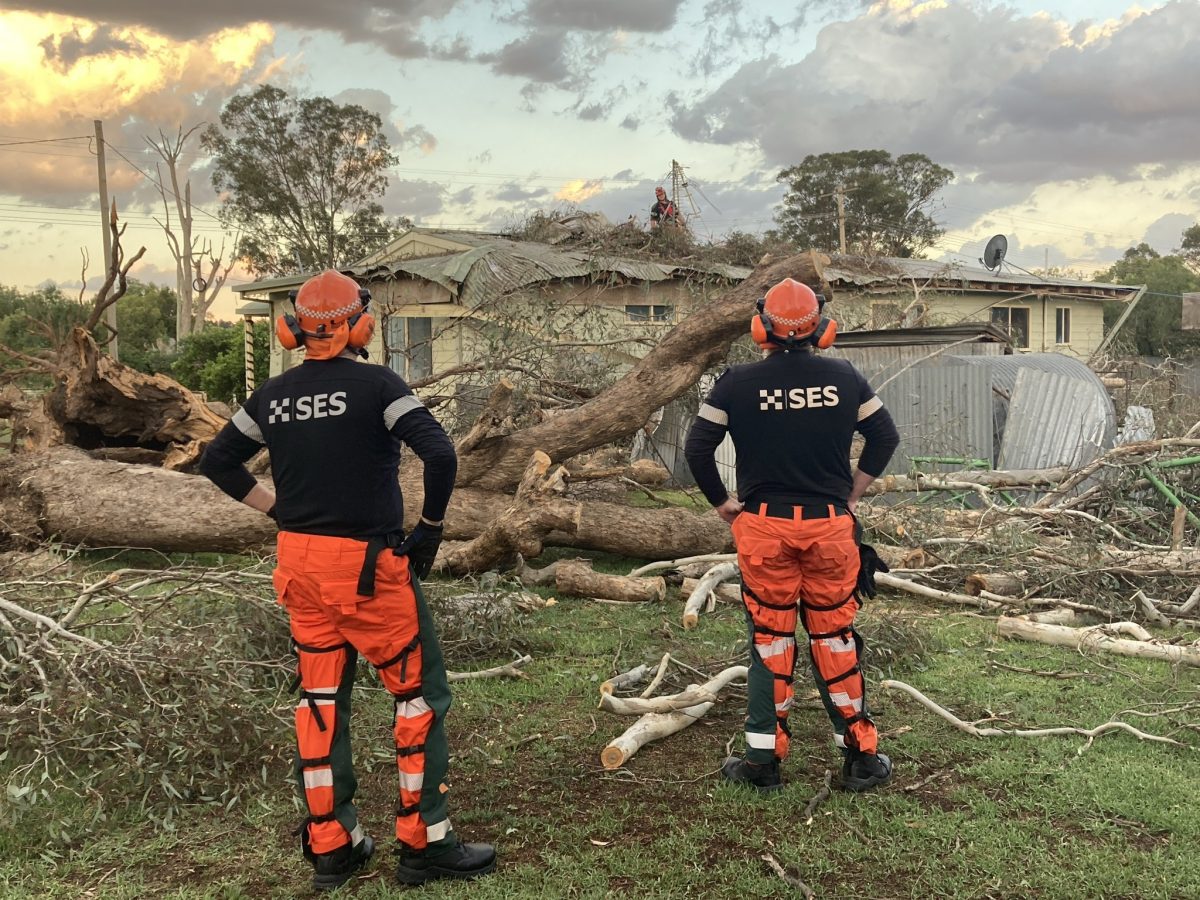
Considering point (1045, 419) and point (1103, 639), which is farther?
point (1045, 419)

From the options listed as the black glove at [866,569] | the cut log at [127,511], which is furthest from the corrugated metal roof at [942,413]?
the black glove at [866,569]

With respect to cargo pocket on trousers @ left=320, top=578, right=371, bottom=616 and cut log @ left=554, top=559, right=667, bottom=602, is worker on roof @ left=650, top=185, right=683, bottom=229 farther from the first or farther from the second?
cargo pocket on trousers @ left=320, top=578, right=371, bottom=616

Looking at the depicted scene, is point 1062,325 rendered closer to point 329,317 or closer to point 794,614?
point 794,614

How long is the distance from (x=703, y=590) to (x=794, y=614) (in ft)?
9.14

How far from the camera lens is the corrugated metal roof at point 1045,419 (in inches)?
420

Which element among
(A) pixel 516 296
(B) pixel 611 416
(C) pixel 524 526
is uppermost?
(A) pixel 516 296

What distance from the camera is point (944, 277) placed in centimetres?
1731

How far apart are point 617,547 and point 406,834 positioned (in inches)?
180

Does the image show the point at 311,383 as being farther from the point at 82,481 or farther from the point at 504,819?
the point at 82,481

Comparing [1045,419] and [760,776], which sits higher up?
[1045,419]

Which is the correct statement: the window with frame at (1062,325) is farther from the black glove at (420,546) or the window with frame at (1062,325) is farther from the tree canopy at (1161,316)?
the black glove at (420,546)

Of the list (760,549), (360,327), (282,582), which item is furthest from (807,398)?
(282,582)

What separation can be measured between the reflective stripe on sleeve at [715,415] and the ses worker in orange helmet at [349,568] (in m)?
1.17

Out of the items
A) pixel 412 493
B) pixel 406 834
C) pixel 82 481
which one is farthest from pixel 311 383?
pixel 82 481
